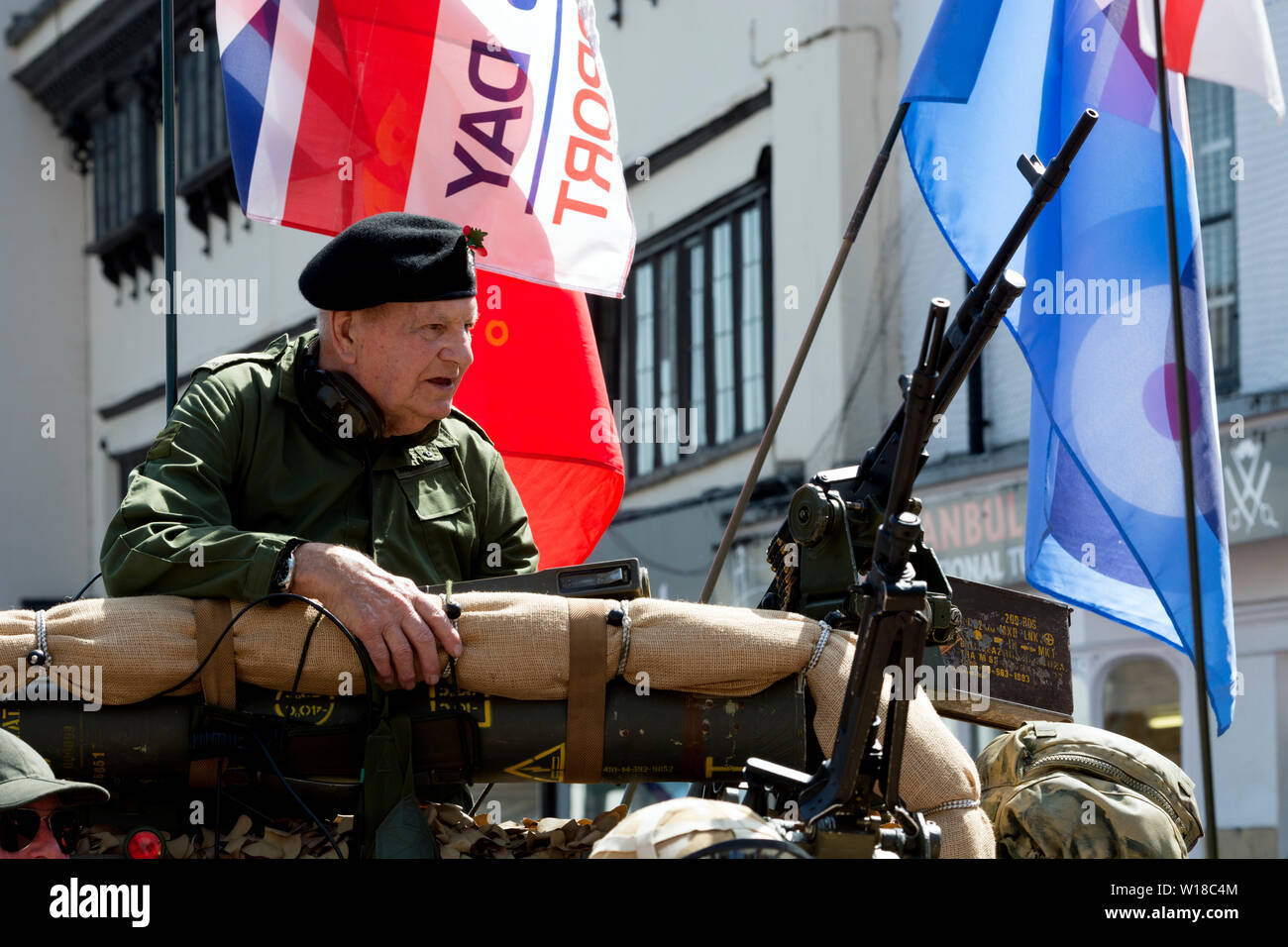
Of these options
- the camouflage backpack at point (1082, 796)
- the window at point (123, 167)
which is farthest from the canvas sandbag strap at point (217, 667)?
the window at point (123, 167)

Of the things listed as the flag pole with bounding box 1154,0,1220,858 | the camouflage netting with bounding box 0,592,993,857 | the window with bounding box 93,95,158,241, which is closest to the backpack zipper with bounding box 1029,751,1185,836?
the flag pole with bounding box 1154,0,1220,858

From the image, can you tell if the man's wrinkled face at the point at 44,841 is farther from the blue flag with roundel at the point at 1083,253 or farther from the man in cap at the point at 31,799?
the blue flag with roundel at the point at 1083,253

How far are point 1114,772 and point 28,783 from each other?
186 cm

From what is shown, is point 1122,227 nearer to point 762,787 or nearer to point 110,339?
point 762,787

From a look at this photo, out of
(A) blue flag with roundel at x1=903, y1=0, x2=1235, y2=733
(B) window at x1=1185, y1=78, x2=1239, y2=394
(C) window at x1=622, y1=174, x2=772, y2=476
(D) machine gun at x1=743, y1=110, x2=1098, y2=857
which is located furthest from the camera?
(C) window at x1=622, y1=174, x2=772, y2=476

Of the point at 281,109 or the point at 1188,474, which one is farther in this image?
the point at 281,109

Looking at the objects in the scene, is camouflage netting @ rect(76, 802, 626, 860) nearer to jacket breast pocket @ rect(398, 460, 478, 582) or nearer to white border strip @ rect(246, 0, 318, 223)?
jacket breast pocket @ rect(398, 460, 478, 582)

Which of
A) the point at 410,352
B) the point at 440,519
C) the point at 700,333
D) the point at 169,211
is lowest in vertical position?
the point at 440,519

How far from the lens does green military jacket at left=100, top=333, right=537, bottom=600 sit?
111 inches

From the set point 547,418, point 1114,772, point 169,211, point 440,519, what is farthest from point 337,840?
point 547,418

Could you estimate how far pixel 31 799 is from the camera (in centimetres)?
231

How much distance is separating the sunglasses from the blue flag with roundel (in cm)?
292

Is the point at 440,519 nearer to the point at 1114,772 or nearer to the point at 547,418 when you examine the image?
the point at 1114,772

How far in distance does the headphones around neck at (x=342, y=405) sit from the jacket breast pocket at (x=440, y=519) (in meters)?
0.15
